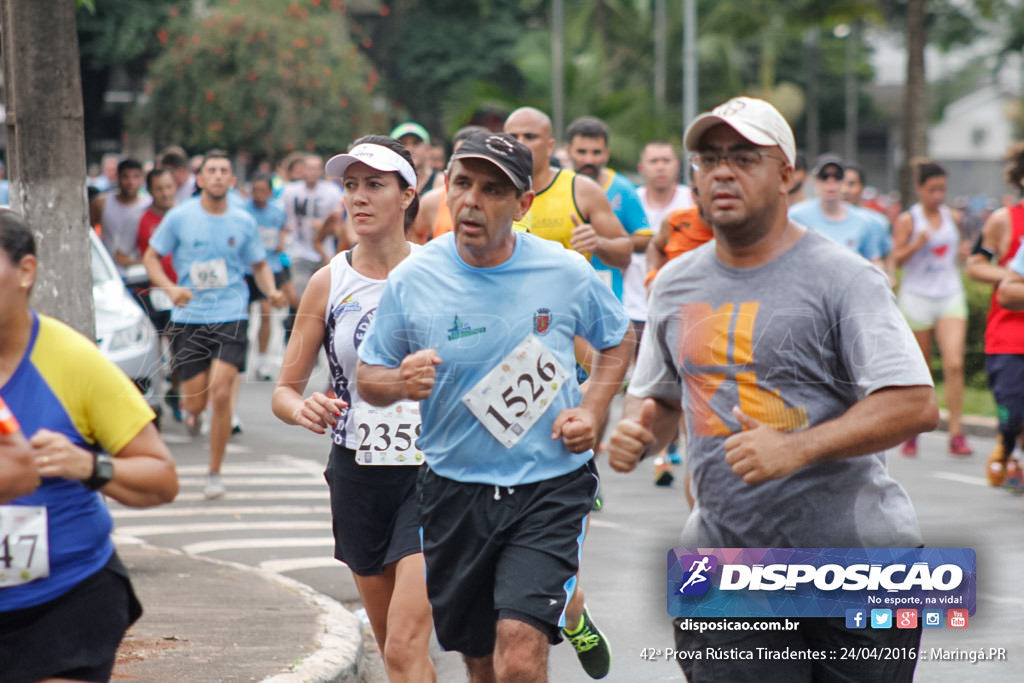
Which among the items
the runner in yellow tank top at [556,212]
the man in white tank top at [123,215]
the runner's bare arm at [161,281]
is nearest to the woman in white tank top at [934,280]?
the runner in yellow tank top at [556,212]

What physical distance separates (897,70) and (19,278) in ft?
390

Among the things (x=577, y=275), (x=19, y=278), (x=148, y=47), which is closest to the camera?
(x=19, y=278)

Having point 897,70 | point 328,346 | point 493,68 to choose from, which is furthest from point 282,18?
point 897,70

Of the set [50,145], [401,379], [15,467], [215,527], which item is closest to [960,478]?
[215,527]

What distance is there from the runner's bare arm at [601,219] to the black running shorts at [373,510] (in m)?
2.69

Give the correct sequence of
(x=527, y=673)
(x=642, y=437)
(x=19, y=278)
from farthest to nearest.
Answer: (x=527, y=673) → (x=642, y=437) → (x=19, y=278)

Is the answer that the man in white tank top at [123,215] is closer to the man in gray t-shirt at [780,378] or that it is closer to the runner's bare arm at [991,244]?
Answer: the runner's bare arm at [991,244]

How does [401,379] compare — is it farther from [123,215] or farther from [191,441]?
[123,215]

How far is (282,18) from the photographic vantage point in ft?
133

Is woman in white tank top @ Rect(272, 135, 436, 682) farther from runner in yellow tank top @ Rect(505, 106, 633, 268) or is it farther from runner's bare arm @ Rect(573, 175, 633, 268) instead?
runner's bare arm @ Rect(573, 175, 633, 268)

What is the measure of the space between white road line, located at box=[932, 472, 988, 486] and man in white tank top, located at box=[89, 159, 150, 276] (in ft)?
23.7

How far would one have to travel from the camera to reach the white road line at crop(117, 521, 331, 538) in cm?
937

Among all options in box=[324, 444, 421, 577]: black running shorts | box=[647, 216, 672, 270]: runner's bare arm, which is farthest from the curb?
box=[647, 216, 672, 270]: runner's bare arm

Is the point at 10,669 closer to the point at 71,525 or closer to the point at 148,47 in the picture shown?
the point at 71,525
